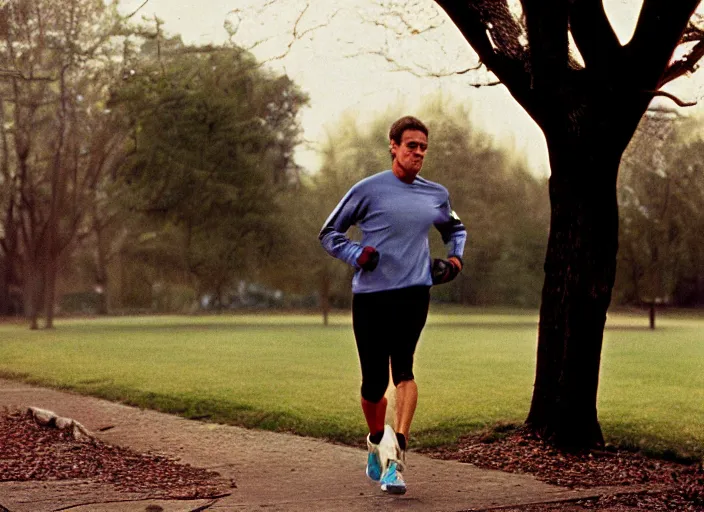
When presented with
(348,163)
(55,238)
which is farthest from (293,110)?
(55,238)

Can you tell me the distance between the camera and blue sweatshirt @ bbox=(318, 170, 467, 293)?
6.42 metres

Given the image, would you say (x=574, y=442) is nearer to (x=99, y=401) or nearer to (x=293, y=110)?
(x=99, y=401)

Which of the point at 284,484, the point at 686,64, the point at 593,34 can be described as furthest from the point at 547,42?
the point at 284,484

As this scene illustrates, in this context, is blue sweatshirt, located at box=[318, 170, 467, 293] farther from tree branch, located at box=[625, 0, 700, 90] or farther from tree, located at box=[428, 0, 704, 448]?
tree branch, located at box=[625, 0, 700, 90]

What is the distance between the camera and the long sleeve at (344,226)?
6461 mm

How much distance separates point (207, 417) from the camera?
11188 millimetres

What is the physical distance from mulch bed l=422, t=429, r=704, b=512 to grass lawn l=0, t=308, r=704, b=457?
0.72 m

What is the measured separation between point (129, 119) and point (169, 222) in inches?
286

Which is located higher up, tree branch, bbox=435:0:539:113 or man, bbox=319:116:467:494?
tree branch, bbox=435:0:539:113

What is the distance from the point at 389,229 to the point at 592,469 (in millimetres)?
2606

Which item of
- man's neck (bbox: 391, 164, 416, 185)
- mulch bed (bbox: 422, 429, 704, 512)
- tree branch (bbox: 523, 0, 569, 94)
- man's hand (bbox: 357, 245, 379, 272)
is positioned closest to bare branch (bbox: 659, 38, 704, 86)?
tree branch (bbox: 523, 0, 569, 94)

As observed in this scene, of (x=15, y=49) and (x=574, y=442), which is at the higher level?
(x=15, y=49)

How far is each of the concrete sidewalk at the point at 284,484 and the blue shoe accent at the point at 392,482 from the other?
0.06m

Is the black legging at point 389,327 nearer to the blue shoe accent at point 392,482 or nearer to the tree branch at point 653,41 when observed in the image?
the blue shoe accent at point 392,482
